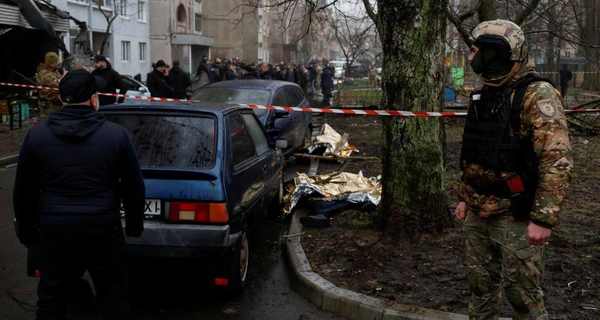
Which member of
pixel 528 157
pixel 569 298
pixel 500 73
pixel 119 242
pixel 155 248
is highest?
pixel 500 73

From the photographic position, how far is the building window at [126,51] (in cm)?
3531

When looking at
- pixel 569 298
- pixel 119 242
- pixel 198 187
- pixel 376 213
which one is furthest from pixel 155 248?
pixel 569 298

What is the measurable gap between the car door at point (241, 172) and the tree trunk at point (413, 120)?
4.28 feet

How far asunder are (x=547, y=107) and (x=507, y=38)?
0.44 metres

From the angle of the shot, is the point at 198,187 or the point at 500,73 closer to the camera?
the point at 500,73

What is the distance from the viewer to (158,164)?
16.0ft

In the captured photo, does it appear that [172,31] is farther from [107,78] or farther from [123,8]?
[107,78]

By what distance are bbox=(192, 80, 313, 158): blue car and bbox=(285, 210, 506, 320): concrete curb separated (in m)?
4.88

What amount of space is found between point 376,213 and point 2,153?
28.6 ft

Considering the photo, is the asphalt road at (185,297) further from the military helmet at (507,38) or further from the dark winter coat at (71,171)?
the military helmet at (507,38)

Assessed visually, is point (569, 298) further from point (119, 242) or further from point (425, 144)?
point (119, 242)

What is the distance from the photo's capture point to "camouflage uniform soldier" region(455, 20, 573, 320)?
3201 millimetres

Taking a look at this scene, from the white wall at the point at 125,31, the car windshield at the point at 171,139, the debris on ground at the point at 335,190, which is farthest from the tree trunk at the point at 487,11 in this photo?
the white wall at the point at 125,31

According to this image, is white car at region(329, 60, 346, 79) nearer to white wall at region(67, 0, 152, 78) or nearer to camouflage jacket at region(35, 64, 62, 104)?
white wall at region(67, 0, 152, 78)
